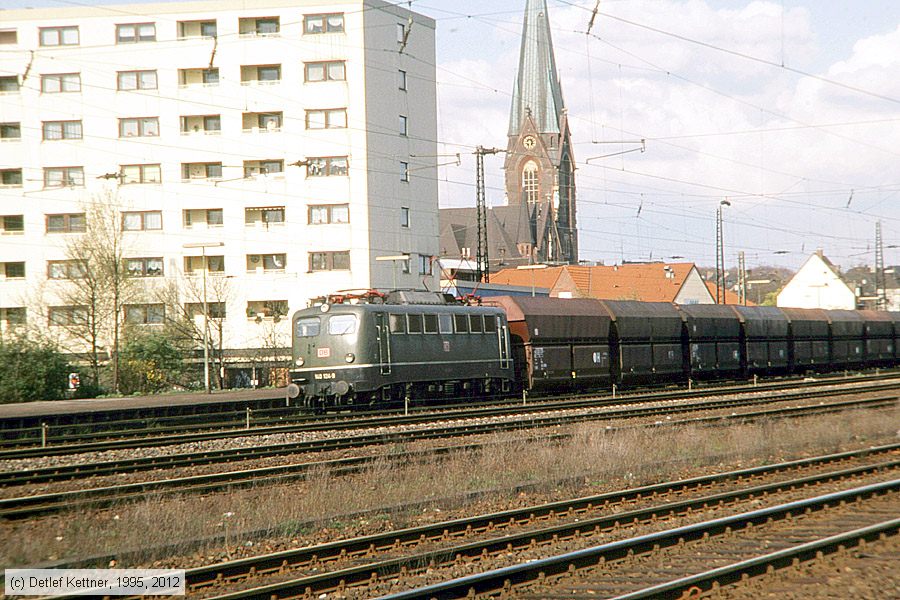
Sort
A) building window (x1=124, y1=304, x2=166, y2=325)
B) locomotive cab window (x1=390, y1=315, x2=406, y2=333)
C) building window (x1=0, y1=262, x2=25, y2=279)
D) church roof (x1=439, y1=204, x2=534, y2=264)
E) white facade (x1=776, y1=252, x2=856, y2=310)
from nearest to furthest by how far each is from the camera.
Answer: locomotive cab window (x1=390, y1=315, x2=406, y2=333), building window (x1=124, y1=304, x2=166, y2=325), building window (x1=0, y1=262, x2=25, y2=279), white facade (x1=776, y1=252, x2=856, y2=310), church roof (x1=439, y1=204, x2=534, y2=264)

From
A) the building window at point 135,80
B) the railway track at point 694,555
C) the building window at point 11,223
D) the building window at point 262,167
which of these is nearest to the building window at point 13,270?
the building window at point 11,223

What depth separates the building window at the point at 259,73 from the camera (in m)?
55.2

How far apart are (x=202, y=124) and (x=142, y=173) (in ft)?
15.4

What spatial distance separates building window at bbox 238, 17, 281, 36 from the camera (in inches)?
2174

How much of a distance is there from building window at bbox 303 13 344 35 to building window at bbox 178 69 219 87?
6178 millimetres

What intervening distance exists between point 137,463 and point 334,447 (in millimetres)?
4099

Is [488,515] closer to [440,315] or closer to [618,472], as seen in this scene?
[618,472]

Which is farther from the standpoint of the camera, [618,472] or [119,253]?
[119,253]

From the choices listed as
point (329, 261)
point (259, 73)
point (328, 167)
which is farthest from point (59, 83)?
point (329, 261)

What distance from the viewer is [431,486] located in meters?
15.1

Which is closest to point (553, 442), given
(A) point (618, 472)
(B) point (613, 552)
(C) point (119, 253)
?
(A) point (618, 472)

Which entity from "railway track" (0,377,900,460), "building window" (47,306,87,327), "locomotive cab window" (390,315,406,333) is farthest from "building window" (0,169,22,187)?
"railway track" (0,377,900,460)

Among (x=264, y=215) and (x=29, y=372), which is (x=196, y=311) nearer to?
(x=264, y=215)

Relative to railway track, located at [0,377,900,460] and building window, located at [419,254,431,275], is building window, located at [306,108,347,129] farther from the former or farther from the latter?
railway track, located at [0,377,900,460]
